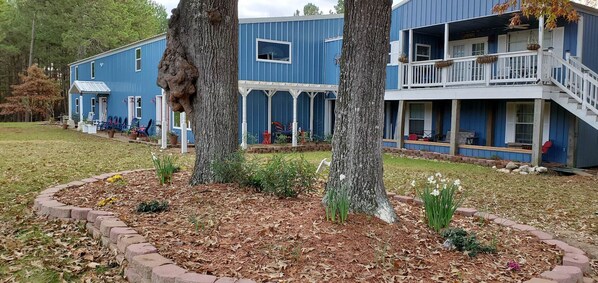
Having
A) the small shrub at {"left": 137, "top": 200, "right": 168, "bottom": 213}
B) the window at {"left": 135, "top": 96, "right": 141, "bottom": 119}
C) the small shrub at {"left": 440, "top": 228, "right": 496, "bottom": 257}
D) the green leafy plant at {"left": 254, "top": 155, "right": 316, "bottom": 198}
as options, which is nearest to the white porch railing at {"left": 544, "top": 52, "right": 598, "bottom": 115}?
the small shrub at {"left": 440, "top": 228, "right": 496, "bottom": 257}

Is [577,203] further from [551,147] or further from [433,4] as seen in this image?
[433,4]

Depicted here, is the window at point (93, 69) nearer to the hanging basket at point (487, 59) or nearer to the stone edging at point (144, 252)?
the hanging basket at point (487, 59)

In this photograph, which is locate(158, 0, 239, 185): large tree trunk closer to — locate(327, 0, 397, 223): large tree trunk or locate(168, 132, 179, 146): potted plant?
locate(327, 0, 397, 223): large tree trunk

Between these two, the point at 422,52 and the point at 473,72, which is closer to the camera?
the point at 473,72

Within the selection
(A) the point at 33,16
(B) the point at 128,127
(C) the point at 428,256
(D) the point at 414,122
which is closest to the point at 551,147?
(D) the point at 414,122

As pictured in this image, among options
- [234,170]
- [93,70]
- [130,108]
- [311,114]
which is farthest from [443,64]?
[93,70]

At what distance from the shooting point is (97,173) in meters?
9.16

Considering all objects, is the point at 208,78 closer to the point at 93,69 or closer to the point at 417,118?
the point at 417,118

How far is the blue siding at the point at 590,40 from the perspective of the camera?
40.3 feet

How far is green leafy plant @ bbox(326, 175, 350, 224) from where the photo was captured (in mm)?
4051

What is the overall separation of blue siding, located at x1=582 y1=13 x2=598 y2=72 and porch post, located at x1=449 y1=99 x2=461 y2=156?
3.48 meters

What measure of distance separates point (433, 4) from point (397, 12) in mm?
1738

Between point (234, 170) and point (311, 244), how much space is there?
234 centimetres

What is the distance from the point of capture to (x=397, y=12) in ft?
52.0
